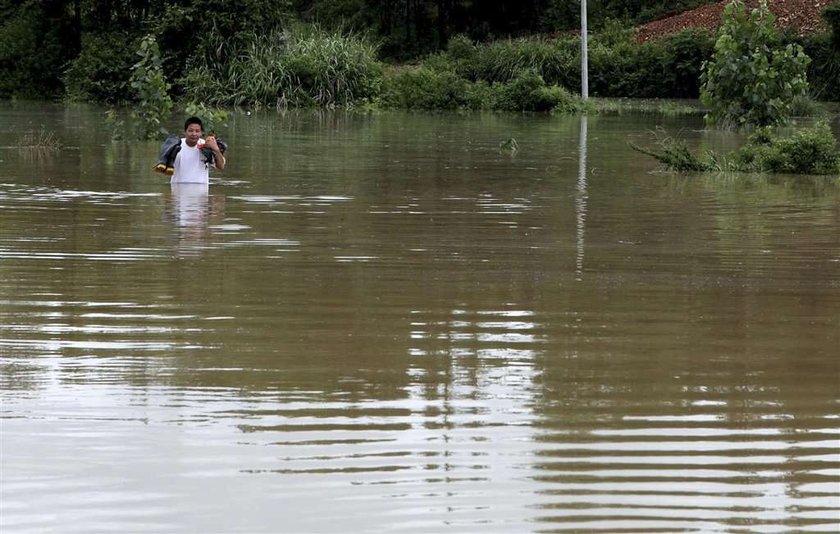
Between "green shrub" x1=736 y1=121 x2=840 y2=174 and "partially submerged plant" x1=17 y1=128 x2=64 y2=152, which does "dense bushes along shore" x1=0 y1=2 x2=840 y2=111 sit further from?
"green shrub" x1=736 y1=121 x2=840 y2=174

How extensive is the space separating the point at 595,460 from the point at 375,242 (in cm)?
706

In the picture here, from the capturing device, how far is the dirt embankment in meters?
51.2

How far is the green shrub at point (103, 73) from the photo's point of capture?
51.0 m

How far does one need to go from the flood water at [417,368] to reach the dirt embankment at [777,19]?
37.1 meters

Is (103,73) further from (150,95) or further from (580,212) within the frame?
(580,212)

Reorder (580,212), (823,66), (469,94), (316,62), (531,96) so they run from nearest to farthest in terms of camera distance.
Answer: (580,212)
(531,96)
(469,94)
(823,66)
(316,62)

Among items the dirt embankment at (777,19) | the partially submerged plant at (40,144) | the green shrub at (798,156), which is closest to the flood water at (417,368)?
the green shrub at (798,156)

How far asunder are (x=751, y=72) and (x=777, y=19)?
912 inches

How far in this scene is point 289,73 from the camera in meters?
47.8

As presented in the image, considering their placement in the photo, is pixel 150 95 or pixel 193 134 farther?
pixel 150 95

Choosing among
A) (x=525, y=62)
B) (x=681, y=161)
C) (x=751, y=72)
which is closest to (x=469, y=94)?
(x=525, y=62)

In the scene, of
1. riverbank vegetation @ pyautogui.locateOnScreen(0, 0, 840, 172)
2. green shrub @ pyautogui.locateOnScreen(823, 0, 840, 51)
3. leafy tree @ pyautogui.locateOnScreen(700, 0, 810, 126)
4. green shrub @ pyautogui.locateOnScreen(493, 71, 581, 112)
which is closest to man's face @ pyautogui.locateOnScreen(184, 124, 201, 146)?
leafy tree @ pyautogui.locateOnScreen(700, 0, 810, 126)

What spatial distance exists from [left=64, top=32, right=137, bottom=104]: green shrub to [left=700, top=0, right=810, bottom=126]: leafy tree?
24.8 m

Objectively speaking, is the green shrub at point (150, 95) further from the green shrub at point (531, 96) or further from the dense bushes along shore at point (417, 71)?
the green shrub at point (531, 96)
